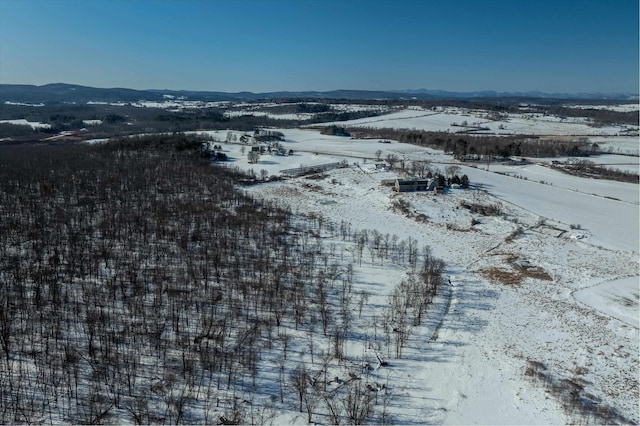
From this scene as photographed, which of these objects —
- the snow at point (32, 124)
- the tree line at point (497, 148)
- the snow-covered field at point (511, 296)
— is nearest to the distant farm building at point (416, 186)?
the snow-covered field at point (511, 296)

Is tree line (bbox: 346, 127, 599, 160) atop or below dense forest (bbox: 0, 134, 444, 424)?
atop

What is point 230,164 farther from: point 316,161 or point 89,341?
point 89,341

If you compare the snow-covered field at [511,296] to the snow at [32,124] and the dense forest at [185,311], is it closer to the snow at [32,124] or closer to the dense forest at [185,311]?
the dense forest at [185,311]

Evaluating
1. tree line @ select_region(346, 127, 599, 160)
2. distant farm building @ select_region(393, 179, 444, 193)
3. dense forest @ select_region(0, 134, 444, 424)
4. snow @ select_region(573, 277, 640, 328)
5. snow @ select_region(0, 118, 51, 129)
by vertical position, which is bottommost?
snow @ select_region(573, 277, 640, 328)

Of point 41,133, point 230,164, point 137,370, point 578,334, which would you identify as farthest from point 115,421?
point 41,133

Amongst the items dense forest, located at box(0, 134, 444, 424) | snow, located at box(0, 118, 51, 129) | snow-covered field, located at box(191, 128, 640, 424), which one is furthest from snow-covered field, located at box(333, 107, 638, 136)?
dense forest, located at box(0, 134, 444, 424)

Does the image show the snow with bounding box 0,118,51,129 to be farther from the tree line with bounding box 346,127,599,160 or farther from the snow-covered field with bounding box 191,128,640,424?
the tree line with bounding box 346,127,599,160
